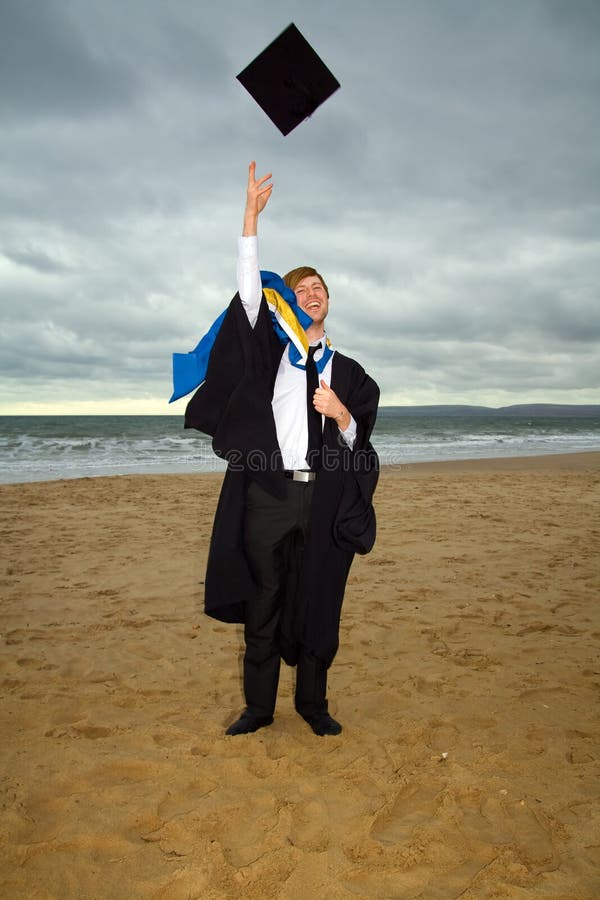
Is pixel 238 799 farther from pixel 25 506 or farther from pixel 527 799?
pixel 25 506

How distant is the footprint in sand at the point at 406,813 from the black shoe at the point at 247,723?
30.9 inches

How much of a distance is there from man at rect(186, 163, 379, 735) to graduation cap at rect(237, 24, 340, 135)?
0.62 metres

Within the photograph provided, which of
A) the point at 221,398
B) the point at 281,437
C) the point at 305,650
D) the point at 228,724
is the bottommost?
the point at 228,724

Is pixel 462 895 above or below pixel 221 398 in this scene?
below

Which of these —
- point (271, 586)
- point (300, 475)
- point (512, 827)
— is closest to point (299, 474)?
point (300, 475)

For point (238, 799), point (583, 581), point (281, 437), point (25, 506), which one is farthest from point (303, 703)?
point (25, 506)

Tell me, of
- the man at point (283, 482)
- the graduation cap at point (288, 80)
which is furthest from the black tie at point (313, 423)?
the graduation cap at point (288, 80)

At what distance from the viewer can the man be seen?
2500mm

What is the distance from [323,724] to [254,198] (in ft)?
8.18

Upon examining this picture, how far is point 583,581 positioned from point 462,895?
3917 mm

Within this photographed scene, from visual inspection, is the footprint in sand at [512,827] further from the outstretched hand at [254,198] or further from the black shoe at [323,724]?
the outstretched hand at [254,198]

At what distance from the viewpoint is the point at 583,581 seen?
5148 millimetres

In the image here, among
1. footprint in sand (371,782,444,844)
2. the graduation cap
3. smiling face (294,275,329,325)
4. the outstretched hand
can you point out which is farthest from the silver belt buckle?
the graduation cap

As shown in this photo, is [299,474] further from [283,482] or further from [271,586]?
[271,586]
